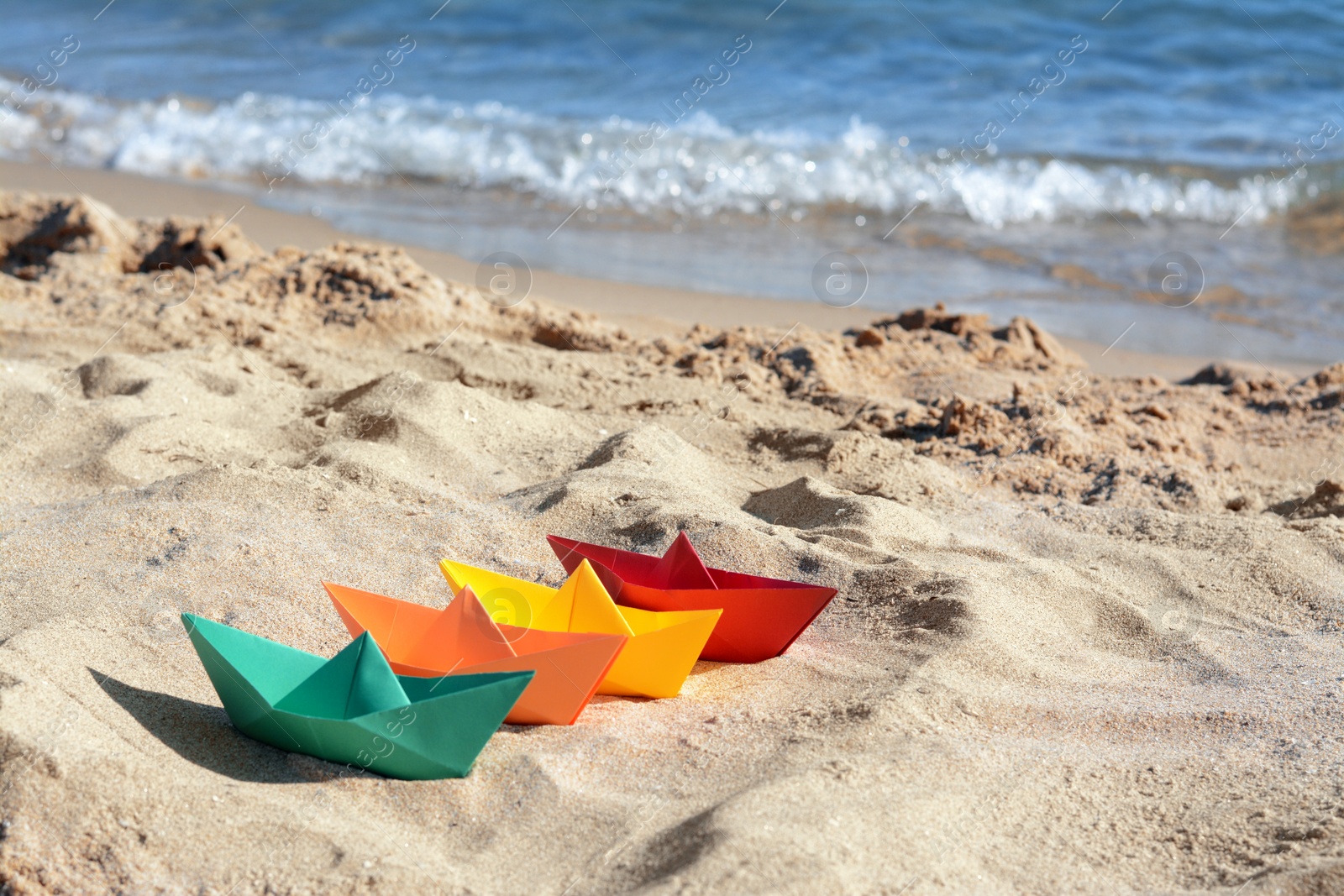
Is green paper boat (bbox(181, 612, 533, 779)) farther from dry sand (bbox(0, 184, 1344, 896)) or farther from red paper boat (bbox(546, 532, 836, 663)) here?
red paper boat (bbox(546, 532, 836, 663))

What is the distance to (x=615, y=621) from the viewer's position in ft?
6.89

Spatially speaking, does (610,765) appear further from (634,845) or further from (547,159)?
(547,159)

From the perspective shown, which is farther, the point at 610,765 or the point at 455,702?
the point at 610,765

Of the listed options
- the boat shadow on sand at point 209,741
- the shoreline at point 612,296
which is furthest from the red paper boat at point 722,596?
the shoreline at point 612,296

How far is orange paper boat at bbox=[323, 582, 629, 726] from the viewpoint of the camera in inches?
75.2

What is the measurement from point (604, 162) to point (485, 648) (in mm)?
6961

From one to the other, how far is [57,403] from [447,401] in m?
1.22

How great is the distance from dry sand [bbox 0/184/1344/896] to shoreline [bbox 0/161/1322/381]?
0.43 metres

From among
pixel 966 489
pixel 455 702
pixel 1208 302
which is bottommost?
pixel 1208 302

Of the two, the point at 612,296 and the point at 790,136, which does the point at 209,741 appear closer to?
the point at 612,296

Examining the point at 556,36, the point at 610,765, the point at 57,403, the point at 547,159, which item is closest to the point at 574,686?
the point at 610,765

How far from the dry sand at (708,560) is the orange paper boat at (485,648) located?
0.26ft

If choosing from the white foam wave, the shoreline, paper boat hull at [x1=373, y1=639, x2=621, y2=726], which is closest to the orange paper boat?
paper boat hull at [x1=373, y1=639, x2=621, y2=726]

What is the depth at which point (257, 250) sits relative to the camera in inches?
205
